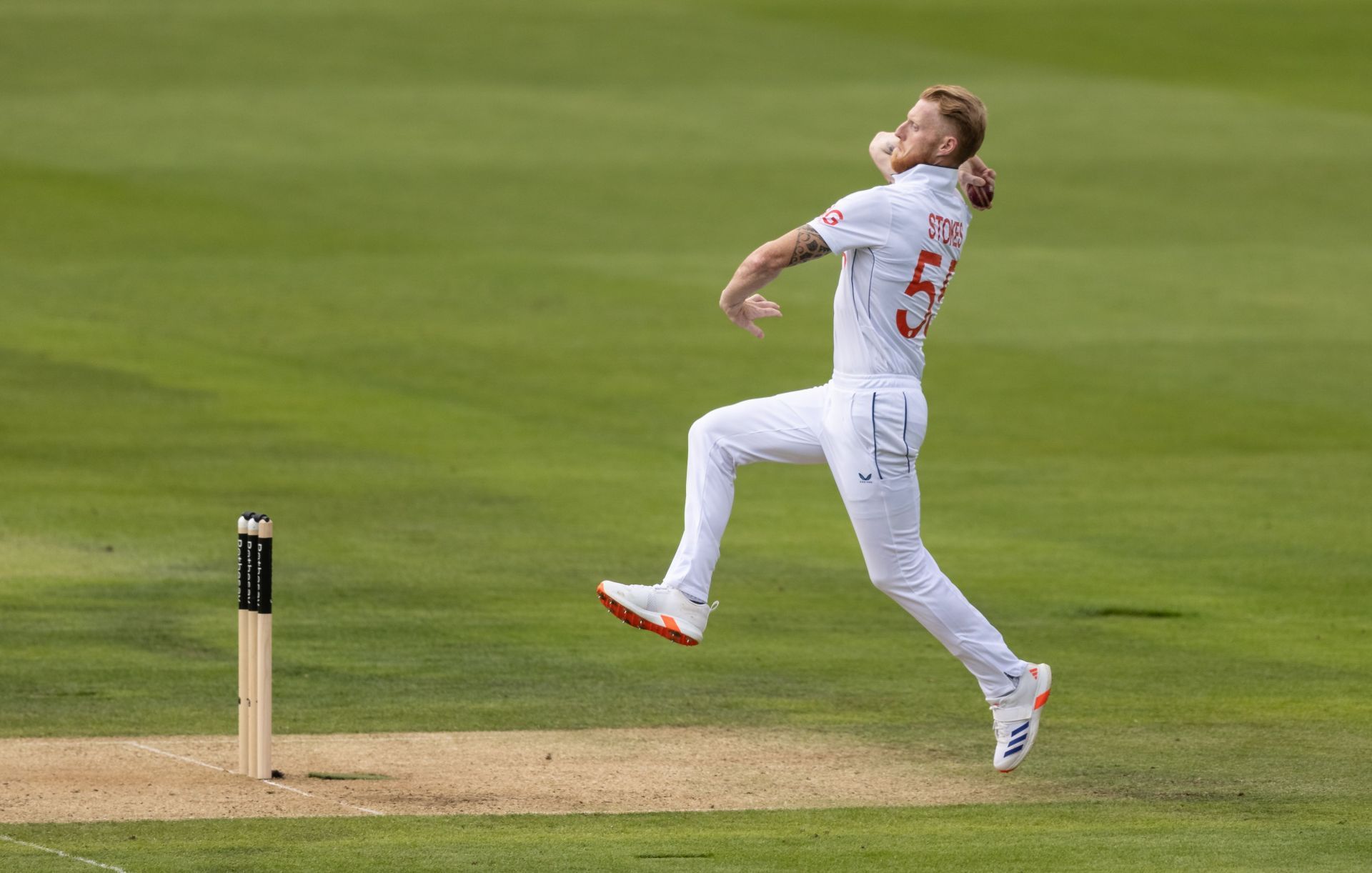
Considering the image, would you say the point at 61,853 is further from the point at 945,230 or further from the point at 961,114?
the point at 961,114

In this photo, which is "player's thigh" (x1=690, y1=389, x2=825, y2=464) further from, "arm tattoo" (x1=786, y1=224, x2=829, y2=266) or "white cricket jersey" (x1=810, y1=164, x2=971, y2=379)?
"arm tattoo" (x1=786, y1=224, x2=829, y2=266)

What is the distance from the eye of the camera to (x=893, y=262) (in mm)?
8945

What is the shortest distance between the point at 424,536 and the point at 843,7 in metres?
30.1

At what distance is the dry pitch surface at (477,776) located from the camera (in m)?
9.53

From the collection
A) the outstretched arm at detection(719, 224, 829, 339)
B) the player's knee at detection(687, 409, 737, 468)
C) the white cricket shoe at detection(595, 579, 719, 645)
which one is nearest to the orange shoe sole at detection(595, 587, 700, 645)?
the white cricket shoe at detection(595, 579, 719, 645)

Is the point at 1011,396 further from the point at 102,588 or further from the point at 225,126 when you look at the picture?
the point at 225,126

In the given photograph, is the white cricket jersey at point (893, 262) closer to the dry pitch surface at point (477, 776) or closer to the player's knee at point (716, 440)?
the player's knee at point (716, 440)

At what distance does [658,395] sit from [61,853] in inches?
570

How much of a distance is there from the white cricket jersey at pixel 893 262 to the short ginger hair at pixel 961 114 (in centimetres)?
12

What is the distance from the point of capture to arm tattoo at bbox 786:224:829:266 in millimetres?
8625

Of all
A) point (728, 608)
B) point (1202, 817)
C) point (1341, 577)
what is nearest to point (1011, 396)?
point (1341, 577)

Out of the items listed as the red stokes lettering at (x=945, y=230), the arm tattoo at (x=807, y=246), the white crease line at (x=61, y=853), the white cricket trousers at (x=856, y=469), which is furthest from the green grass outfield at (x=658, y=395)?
the red stokes lettering at (x=945, y=230)

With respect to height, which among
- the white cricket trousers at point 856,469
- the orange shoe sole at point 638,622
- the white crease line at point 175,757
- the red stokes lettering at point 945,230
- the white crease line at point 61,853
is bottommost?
the white crease line at point 61,853

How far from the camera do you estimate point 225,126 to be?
34719 mm
